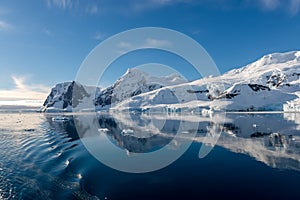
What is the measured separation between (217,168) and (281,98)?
132821 millimetres

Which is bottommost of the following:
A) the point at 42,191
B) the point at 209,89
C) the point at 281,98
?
the point at 42,191

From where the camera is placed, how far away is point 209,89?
197 meters

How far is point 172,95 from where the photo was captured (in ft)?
645

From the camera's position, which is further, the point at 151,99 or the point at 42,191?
the point at 151,99

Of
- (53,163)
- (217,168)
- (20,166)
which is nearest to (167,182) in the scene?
(217,168)

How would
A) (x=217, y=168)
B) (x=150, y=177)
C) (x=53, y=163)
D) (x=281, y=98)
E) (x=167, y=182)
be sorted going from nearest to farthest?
(x=167, y=182) → (x=150, y=177) → (x=217, y=168) → (x=53, y=163) → (x=281, y=98)

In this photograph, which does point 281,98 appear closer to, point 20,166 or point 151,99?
point 151,99

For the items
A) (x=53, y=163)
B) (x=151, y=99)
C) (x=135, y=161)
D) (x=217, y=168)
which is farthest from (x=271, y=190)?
(x=151, y=99)

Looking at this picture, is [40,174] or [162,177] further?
[40,174]

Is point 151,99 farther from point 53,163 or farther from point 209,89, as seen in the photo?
point 53,163

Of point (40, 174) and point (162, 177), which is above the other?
point (162, 177)

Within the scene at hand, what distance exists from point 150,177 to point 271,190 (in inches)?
244

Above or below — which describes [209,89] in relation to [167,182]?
above

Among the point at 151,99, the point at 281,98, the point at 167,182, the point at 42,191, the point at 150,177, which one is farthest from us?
the point at 151,99
